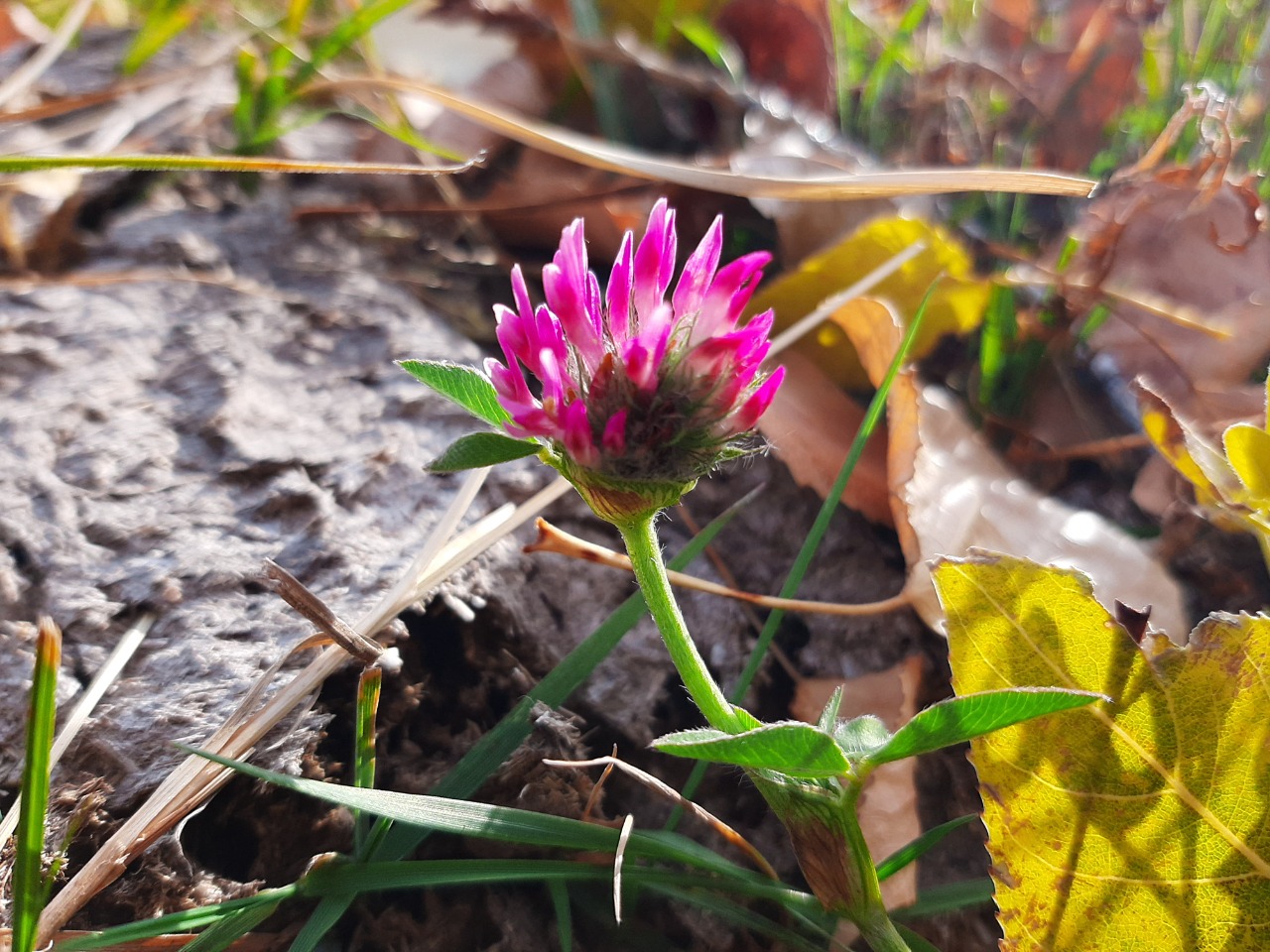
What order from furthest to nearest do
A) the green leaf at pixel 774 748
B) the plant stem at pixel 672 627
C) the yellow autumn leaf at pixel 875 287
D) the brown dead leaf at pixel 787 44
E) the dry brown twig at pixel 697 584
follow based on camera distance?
the brown dead leaf at pixel 787 44, the yellow autumn leaf at pixel 875 287, the dry brown twig at pixel 697 584, the plant stem at pixel 672 627, the green leaf at pixel 774 748

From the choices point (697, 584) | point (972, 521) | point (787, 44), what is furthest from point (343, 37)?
point (972, 521)

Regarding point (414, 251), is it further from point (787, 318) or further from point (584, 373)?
point (584, 373)

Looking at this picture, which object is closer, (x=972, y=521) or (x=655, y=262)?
(x=655, y=262)

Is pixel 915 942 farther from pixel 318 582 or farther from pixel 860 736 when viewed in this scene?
pixel 318 582

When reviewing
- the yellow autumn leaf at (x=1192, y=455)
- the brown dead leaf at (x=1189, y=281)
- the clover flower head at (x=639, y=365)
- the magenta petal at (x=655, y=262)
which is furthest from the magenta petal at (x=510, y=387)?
the brown dead leaf at (x=1189, y=281)

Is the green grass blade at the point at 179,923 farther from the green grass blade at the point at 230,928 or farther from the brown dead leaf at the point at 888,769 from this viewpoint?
the brown dead leaf at the point at 888,769
